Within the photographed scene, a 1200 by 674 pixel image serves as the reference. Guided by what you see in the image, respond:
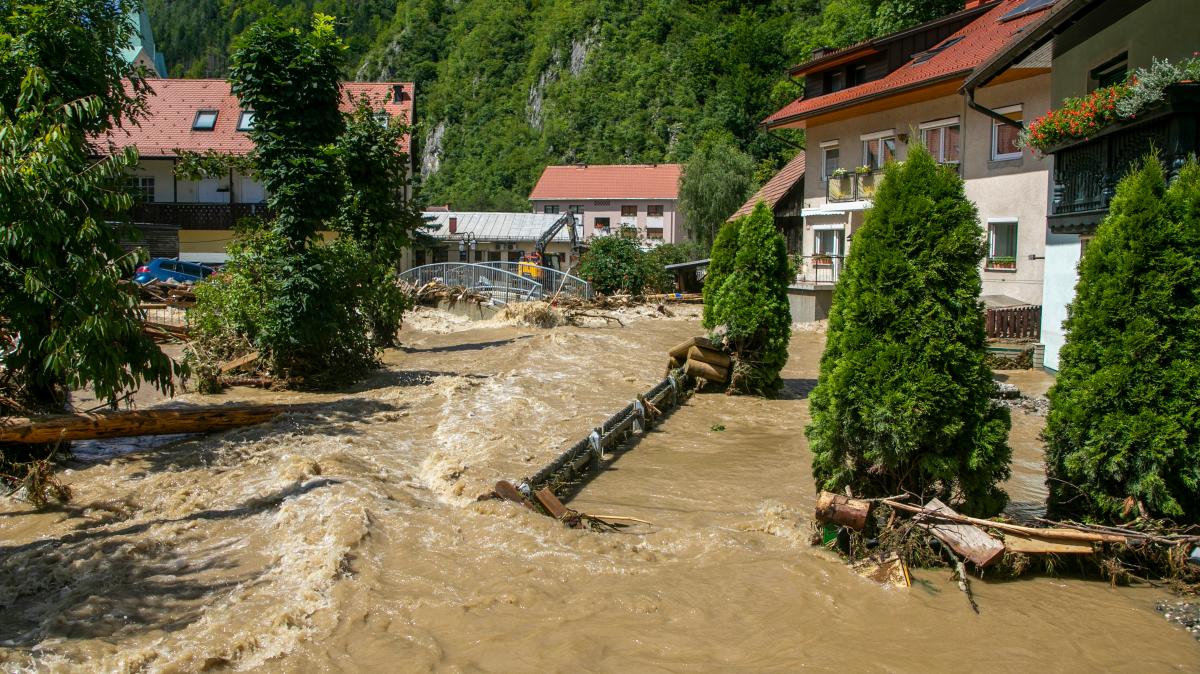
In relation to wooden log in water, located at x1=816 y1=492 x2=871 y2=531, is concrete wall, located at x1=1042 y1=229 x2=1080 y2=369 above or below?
above

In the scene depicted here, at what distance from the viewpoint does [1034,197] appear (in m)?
22.6

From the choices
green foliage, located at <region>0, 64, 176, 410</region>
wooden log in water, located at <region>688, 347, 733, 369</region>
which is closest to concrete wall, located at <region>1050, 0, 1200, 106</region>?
wooden log in water, located at <region>688, 347, 733, 369</region>

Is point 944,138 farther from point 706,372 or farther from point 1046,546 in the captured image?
point 1046,546

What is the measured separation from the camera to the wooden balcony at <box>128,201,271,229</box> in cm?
3578

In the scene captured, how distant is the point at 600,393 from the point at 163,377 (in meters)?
7.22

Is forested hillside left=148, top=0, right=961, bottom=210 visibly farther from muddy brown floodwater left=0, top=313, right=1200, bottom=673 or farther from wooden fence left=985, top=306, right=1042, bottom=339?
muddy brown floodwater left=0, top=313, right=1200, bottom=673

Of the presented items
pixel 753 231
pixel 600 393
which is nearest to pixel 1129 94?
pixel 753 231

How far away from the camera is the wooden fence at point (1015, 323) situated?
66.0ft

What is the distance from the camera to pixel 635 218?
71.4m

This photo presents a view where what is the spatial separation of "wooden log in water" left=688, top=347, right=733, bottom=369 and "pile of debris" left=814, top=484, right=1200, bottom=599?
826 cm

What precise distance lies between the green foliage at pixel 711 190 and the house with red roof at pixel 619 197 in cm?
1484

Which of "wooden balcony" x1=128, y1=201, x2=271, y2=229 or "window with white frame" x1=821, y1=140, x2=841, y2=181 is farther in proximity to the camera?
"wooden balcony" x1=128, y1=201, x2=271, y2=229

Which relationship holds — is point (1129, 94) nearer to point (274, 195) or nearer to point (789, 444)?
point (789, 444)

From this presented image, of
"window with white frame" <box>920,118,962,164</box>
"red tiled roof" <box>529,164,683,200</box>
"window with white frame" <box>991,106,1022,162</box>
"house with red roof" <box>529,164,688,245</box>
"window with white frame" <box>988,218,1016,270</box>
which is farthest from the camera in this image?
"red tiled roof" <box>529,164,683,200</box>
